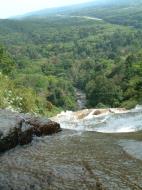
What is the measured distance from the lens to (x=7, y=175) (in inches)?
456

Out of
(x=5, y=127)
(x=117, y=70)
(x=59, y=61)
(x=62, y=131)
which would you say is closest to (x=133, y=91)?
(x=117, y=70)

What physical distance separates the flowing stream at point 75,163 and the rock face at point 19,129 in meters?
0.29

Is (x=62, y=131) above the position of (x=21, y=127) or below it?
below

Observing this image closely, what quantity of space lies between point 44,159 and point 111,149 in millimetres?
2818

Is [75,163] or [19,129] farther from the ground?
[19,129]

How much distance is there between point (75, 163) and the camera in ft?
41.9

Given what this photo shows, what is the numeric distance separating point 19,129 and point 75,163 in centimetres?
287

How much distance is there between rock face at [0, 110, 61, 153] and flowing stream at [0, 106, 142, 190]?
29 centimetres

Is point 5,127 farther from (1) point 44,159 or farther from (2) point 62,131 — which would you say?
(2) point 62,131

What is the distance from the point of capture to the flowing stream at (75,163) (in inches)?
435

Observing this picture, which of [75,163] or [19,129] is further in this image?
[19,129]

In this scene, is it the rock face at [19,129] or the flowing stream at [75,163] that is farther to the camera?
the rock face at [19,129]

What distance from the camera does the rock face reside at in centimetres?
1387

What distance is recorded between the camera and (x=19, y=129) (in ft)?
47.9
